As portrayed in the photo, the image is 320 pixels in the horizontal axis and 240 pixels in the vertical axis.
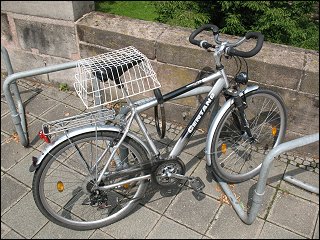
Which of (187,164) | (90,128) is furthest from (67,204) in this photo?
(187,164)

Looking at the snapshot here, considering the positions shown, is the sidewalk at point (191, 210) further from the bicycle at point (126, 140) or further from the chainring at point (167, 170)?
the chainring at point (167, 170)

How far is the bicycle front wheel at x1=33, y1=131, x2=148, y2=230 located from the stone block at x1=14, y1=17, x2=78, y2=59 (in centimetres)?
140

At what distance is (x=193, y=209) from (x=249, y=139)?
32.8 inches

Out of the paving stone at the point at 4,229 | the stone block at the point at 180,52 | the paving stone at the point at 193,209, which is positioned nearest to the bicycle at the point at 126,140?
Answer: the paving stone at the point at 193,209

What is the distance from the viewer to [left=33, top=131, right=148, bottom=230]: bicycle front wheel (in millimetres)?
2846

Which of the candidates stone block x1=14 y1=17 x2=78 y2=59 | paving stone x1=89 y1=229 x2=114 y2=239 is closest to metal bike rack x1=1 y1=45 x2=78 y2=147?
stone block x1=14 y1=17 x2=78 y2=59

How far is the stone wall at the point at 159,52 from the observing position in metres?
3.46

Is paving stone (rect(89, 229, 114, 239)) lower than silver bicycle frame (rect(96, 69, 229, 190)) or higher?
lower

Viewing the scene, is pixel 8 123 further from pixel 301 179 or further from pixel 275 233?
pixel 301 179

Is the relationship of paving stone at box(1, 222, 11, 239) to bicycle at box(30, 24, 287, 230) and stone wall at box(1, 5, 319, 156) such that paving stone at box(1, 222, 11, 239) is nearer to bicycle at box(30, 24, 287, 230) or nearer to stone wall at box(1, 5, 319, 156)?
Result: bicycle at box(30, 24, 287, 230)

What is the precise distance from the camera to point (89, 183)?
9.83 ft

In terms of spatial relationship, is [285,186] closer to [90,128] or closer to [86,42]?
[90,128]

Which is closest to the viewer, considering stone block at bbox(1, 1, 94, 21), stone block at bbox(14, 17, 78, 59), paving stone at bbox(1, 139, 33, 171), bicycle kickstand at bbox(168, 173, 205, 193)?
bicycle kickstand at bbox(168, 173, 205, 193)

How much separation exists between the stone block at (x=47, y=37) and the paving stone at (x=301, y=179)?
277 centimetres
